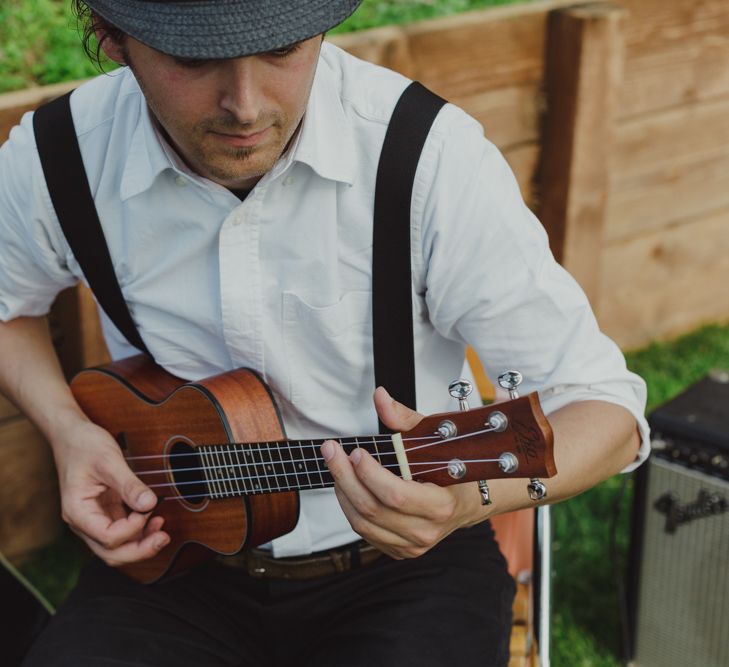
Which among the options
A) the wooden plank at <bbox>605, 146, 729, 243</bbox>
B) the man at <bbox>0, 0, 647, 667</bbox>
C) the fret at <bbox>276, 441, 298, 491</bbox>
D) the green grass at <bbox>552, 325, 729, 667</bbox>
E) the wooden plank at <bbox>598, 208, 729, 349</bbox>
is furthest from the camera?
the wooden plank at <bbox>598, 208, 729, 349</bbox>

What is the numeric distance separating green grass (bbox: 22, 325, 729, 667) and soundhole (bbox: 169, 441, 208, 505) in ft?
3.65

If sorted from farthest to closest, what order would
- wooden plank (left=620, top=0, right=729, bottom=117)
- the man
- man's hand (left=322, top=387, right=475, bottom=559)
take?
1. wooden plank (left=620, top=0, right=729, bottom=117)
2. the man
3. man's hand (left=322, top=387, right=475, bottom=559)

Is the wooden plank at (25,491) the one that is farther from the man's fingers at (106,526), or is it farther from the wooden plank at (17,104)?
the man's fingers at (106,526)

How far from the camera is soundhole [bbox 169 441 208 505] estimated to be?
1.91 m

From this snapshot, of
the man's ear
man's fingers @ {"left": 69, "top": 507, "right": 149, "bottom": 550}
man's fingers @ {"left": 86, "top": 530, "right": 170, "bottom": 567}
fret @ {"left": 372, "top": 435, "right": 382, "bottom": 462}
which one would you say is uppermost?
the man's ear

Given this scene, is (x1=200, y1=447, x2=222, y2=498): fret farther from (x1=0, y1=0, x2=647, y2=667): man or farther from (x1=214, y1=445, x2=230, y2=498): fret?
(x1=0, y1=0, x2=647, y2=667): man

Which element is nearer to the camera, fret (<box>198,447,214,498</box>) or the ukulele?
the ukulele

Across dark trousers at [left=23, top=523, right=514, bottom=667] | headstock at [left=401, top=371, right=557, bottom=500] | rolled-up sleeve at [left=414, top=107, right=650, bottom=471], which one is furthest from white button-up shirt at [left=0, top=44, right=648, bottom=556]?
headstock at [left=401, top=371, right=557, bottom=500]

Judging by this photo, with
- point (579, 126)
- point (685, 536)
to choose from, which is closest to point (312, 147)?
point (685, 536)

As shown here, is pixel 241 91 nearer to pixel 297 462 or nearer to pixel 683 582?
pixel 297 462

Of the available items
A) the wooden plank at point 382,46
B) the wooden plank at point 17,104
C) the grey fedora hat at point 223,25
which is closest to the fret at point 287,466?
the grey fedora hat at point 223,25

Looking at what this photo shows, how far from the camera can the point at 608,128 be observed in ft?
10.5

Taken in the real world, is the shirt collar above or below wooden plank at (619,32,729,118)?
above

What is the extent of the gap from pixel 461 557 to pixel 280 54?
91 cm
